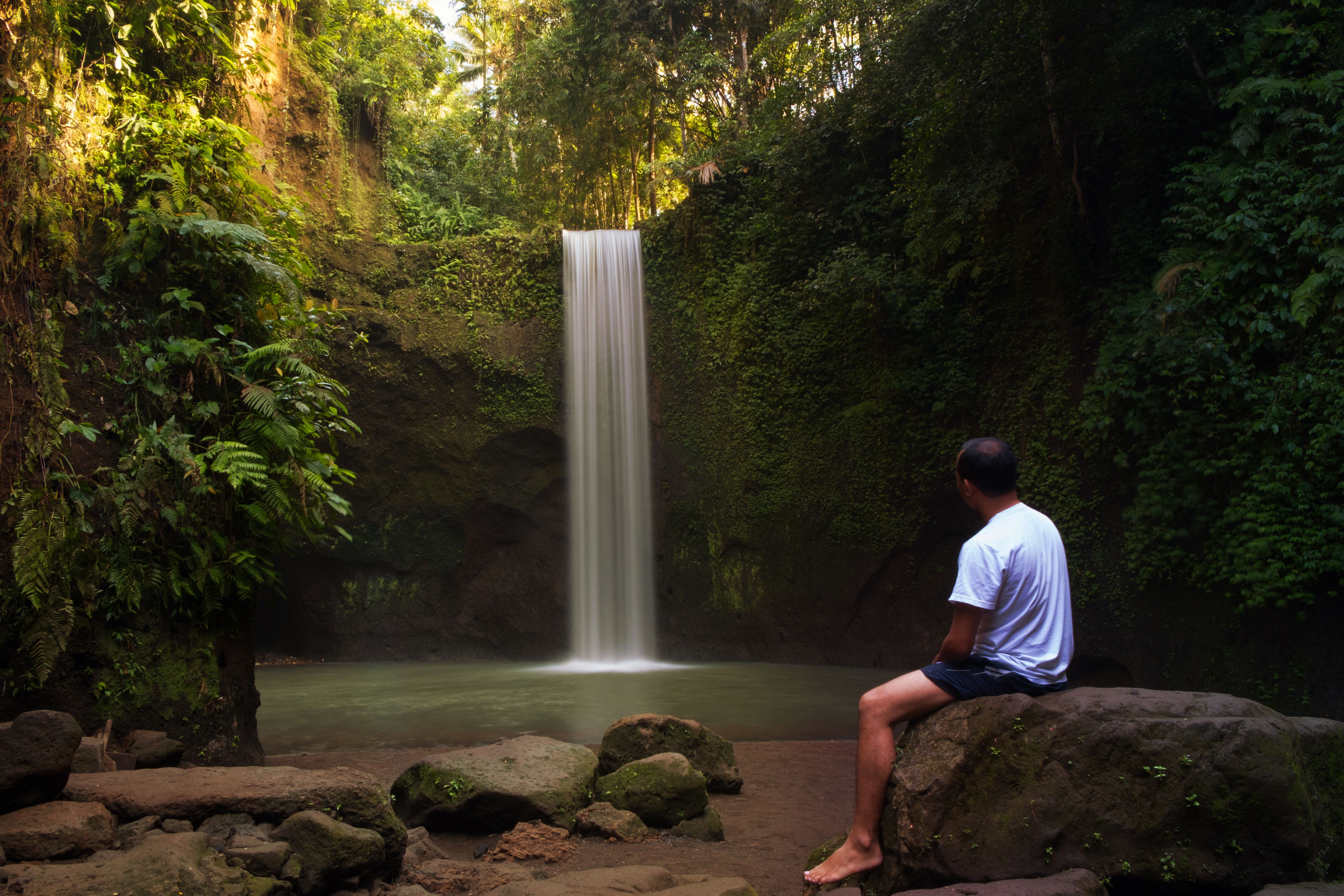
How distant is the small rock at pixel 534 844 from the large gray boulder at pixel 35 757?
79.1 inches

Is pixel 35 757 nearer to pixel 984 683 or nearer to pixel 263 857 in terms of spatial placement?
pixel 263 857

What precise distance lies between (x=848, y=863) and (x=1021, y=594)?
121 centimetres

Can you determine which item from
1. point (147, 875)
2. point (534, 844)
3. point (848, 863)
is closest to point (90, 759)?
point (147, 875)

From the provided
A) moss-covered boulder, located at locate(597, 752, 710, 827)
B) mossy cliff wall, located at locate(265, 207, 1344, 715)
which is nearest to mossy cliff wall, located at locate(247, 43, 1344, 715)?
mossy cliff wall, located at locate(265, 207, 1344, 715)

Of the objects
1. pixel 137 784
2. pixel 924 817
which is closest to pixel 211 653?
pixel 137 784

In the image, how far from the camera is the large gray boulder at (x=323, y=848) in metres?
3.41

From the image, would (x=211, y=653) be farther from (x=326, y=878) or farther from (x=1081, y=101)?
(x=1081, y=101)

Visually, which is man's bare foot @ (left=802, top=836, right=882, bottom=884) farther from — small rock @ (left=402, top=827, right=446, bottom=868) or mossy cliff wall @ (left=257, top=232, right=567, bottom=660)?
mossy cliff wall @ (left=257, top=232, right=567, bottom=660)

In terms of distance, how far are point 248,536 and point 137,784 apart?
246 centimetres

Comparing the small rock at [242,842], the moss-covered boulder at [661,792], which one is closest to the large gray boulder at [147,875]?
the small rock at [242,842]

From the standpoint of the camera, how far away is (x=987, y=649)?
10.3 ft

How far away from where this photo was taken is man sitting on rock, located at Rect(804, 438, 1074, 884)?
9.98 ft

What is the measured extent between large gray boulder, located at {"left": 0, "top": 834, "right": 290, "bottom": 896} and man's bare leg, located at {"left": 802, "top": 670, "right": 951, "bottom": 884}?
7.00 ft

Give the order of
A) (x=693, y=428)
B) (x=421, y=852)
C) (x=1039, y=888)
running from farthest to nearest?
(x=693, y=428), (x=421, y=852), (x=1039, y=888)
